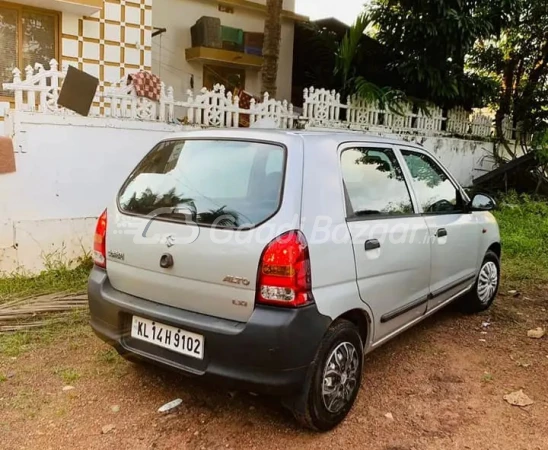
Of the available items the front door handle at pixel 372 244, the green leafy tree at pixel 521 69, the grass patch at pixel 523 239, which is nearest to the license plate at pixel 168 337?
the front door handle at pixel 372 244

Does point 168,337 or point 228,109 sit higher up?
point 228,109

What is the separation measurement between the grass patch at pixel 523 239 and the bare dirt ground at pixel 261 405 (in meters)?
2.11

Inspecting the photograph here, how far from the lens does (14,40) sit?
7641mm

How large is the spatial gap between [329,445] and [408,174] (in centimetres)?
184

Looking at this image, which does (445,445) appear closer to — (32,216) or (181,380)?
(181,380)

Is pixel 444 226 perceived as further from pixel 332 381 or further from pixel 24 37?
pixel 24 37

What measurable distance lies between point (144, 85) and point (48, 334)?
382 cm

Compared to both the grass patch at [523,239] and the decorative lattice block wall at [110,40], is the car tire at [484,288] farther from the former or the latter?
the decorative lattice block wall at [110,40]

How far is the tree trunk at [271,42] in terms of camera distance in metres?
7.68

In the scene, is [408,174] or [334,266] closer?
[334,266]

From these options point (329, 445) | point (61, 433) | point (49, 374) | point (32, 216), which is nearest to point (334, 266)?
point (329, 445)

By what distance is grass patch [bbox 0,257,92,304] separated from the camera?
471 centimetres

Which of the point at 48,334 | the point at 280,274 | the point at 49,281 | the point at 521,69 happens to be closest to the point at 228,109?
the point at 49,281

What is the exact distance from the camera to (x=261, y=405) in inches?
114
